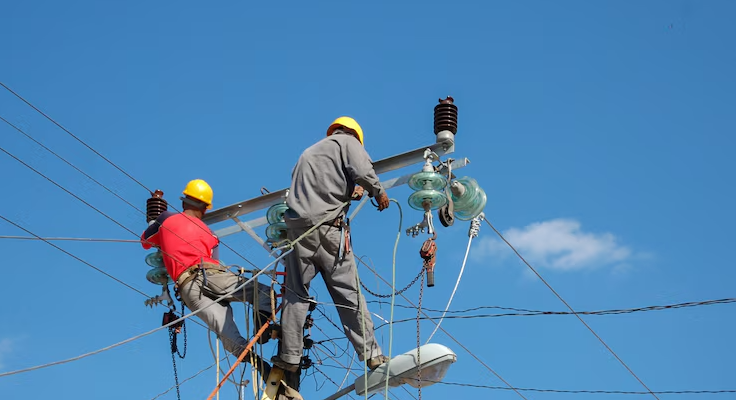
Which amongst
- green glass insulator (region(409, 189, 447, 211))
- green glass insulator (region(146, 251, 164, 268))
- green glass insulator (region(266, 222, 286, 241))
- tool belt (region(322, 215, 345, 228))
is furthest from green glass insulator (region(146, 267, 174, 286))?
green glass insulator (region(409, 189, 447, 211))

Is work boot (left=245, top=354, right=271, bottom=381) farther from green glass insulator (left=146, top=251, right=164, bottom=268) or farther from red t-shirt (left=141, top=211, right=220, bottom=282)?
green glass insulator (left=146, top=251, right=164, bottom=268)

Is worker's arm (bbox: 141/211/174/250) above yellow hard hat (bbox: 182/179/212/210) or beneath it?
beneath

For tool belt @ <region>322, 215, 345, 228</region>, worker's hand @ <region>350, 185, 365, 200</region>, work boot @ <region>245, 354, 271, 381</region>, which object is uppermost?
worker's hand @ <region>350, 185, 365, 200</region>

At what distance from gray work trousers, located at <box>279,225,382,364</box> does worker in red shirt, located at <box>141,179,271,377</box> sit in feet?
1.36

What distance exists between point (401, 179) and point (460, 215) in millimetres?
727

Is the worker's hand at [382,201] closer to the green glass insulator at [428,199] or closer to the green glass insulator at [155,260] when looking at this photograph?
the green glass insulator at [428,199]

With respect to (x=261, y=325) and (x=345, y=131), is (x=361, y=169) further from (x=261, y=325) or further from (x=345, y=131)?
(x=261, y=325)

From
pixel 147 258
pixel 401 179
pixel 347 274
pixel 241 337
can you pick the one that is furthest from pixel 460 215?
pixel 147 258

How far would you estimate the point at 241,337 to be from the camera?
1033 centimetres

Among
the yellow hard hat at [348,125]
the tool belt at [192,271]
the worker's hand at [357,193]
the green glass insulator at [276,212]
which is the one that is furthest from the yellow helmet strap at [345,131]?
the tool belt at [192,271]

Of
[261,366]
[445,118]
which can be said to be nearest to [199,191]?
[261,366]

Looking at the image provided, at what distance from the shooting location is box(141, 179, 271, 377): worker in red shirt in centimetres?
1028

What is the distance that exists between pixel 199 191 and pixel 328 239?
2281mm

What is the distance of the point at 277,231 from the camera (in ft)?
35.0
